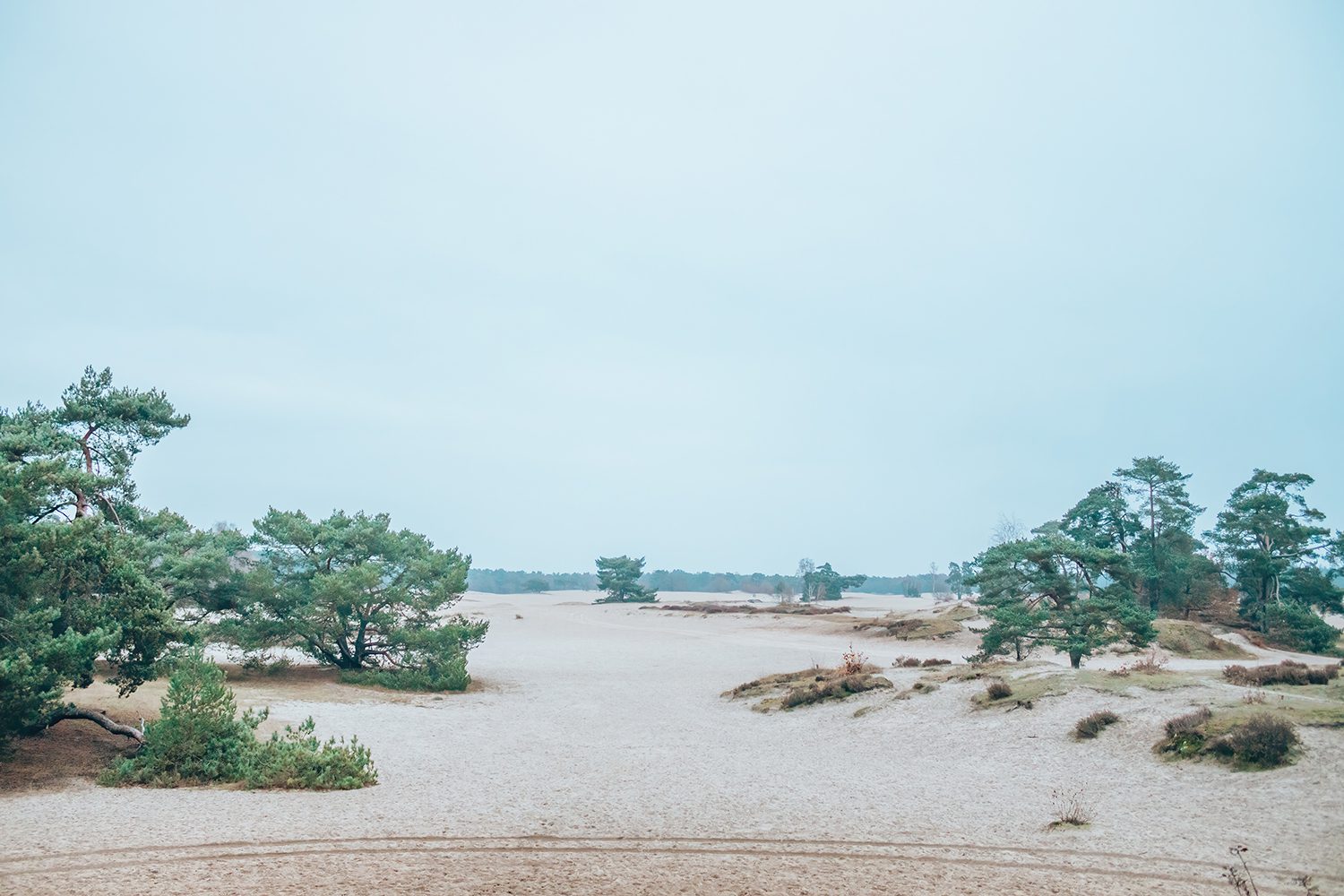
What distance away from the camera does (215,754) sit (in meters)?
11.9

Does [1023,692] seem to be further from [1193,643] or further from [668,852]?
[1193,643]

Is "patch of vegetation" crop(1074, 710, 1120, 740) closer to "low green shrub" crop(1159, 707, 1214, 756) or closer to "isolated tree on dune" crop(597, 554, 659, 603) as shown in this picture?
"low green shrub" crop(1159, 707, 1214, 756)

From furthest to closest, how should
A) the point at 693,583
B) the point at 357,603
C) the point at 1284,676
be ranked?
the point at 693,583, the point at 357,603, the point at 1284,676

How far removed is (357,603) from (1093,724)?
69.2ft

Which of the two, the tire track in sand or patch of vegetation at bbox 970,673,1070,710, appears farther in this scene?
patch of vegetation at bbox 970,673,1070,710

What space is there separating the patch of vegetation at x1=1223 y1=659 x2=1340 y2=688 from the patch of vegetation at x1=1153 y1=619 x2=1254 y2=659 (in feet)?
54.8

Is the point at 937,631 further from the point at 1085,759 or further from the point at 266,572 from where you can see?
the point at 266,572

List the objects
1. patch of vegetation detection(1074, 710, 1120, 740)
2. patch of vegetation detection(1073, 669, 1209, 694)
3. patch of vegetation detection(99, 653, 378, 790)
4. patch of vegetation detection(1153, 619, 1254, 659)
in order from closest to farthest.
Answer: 1. patch of vegetation detection(99, 653, 378, 790)
2. patch of vegetation detection(1074, 710, 1120, 740)
3. patch of vegetation detection(1073, 669, 1209, 694)
4. patch of vegetation detection(1153, 619, 1254, 659)

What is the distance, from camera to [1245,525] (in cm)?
4188

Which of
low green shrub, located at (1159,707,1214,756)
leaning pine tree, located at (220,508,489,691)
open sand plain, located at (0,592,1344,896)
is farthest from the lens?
leaning pine tree, located at (220,508,489,691)

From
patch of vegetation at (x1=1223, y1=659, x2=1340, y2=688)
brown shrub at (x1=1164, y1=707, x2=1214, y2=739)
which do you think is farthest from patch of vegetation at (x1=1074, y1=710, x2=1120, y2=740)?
patch of vegetation at (x1=1223, y1=659, x2=1340, y2=688)

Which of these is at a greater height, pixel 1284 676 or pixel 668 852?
pixel 1284 676

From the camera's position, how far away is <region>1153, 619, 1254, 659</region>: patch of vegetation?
32.9m

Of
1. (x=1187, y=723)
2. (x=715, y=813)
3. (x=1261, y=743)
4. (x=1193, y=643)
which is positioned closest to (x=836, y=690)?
(x=1187, y=723)
